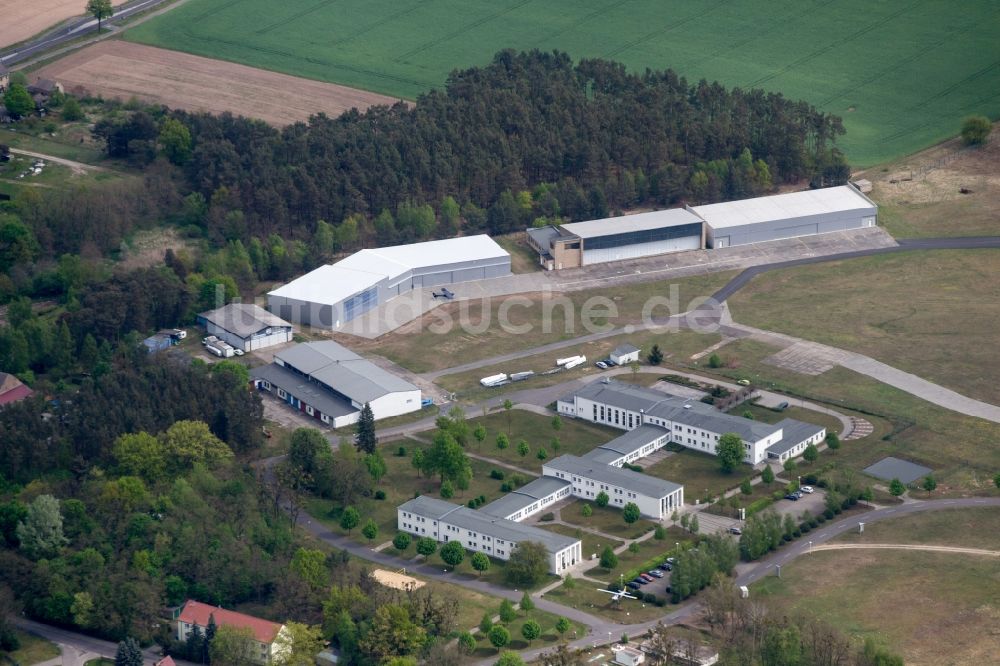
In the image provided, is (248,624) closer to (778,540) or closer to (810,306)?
(778,540)

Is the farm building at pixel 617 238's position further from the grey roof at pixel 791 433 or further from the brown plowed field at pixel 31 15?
the brown plowed field at pixel 31 15

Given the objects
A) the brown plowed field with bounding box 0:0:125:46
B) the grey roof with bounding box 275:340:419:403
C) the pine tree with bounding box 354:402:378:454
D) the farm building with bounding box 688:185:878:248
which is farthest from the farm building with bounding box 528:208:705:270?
the brown plowed field with bounding box 0:0:125:46

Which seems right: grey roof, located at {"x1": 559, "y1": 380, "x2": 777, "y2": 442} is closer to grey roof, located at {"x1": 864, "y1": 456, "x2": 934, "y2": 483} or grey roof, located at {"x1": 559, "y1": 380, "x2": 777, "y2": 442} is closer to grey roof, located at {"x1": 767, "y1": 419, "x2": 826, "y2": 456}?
grey roof, located at {"x1": 767, "y1": 419, "x2": 826, "y2": 456}

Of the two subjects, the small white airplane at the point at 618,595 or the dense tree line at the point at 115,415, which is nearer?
the small white airplane at the point at 618,595

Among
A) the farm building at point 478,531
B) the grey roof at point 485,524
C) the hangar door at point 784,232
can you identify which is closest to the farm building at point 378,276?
the hangar door at point 784,232

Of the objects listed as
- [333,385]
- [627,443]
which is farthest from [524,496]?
[333,385]

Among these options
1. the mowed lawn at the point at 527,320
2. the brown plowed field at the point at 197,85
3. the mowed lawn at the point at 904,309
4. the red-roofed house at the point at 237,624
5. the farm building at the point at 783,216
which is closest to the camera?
the red-roofed house at the point at 237,624
